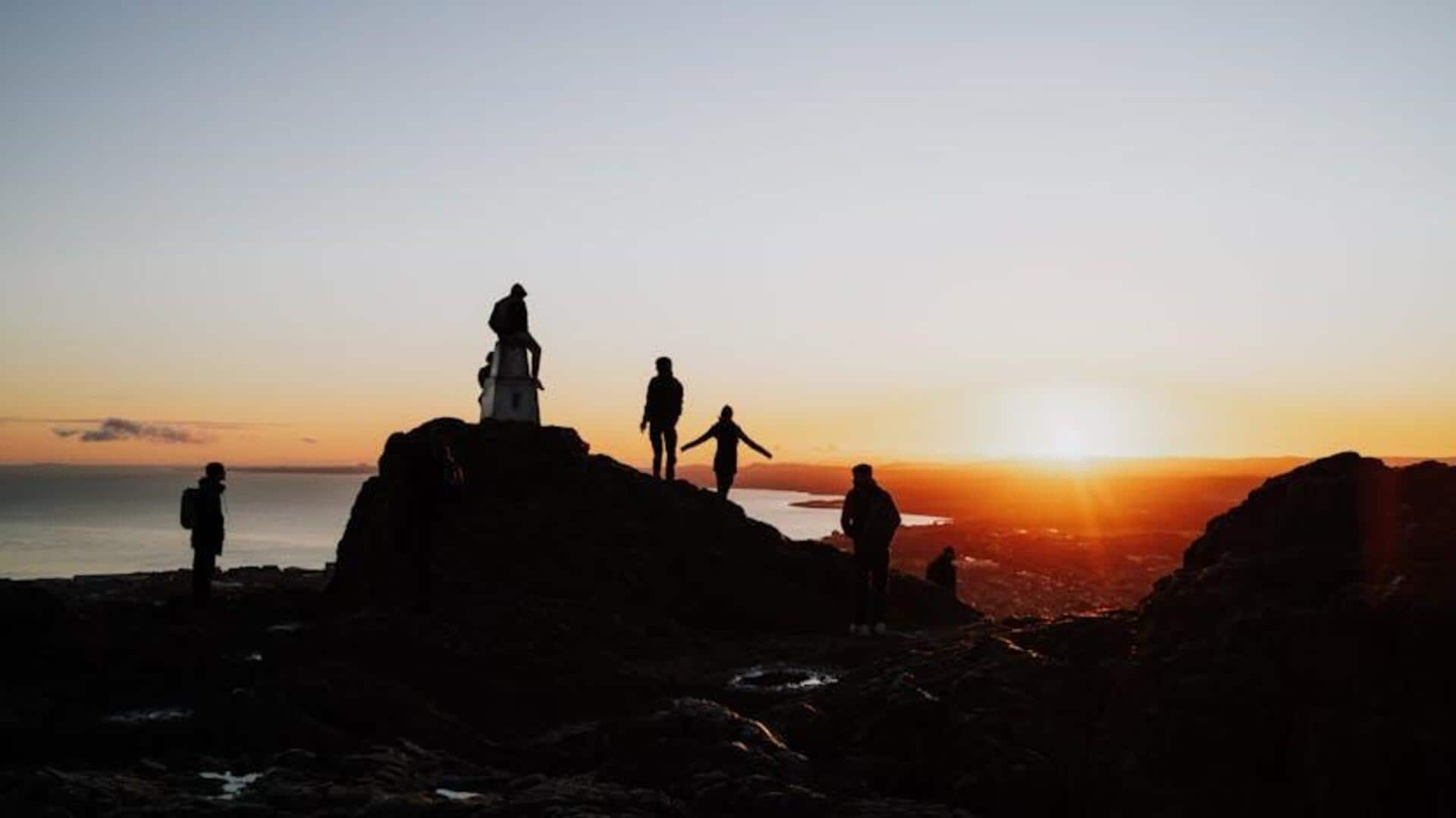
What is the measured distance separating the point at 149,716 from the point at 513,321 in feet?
58.8

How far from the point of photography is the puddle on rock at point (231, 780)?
36.2ft

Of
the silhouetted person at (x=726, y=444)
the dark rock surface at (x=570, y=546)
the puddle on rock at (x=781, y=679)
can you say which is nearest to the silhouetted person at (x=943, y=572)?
the dark rock surface at (x=570, y=546)

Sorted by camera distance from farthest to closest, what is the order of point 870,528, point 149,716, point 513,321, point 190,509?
1. point 513,321
2. point 190,509
3. point 870,528
4. point 149,716

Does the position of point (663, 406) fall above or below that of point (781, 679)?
above

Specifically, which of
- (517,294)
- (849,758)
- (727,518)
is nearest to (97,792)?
(849,758)

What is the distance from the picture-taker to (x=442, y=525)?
25969mm

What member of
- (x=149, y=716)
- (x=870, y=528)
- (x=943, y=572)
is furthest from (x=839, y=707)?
(x=943, y=572)

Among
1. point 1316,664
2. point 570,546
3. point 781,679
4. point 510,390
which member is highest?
point 510,390

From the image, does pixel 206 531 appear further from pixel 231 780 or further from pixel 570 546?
pixel 231 780

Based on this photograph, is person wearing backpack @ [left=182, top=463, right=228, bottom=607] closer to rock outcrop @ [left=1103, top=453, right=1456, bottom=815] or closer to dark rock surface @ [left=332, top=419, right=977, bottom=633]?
dark rock surface @ [left=332, top=419, right=977, bottom=633]

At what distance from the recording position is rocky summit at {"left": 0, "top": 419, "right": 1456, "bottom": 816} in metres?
10.8

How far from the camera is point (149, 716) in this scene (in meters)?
14.0

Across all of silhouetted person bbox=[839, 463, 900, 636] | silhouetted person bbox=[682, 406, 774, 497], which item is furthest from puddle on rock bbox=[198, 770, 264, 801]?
silhouetted person bbox=[682, 406, 774, 497]

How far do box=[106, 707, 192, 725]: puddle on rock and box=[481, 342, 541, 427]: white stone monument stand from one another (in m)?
16.8
